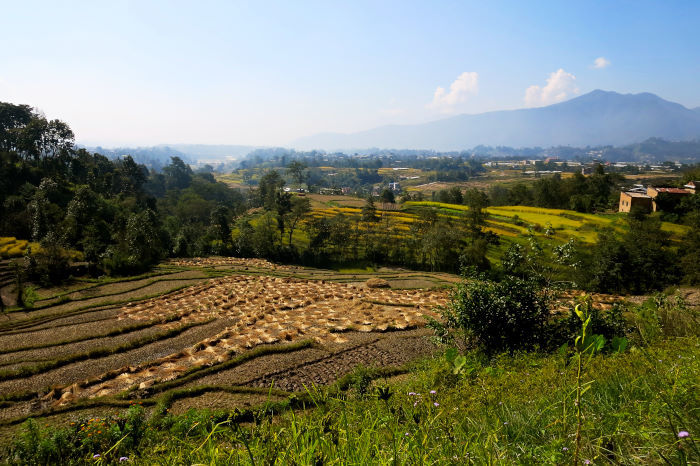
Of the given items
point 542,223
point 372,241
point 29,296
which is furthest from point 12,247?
point 542,223

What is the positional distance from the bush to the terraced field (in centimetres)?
261

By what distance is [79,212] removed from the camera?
1294 inches

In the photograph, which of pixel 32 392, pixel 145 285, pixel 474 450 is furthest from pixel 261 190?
pixel 474 450

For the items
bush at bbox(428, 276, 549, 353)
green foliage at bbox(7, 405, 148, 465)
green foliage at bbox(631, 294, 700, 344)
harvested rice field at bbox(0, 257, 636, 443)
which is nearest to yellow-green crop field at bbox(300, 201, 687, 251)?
harvested rice field at bbox(0, 257, 636, 443)

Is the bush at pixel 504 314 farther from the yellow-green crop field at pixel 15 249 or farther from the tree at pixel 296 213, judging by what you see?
the tree at pixel 296 213

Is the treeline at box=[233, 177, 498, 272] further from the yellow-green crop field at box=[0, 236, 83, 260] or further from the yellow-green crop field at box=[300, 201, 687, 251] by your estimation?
the yellow-green crop field at box=[0, 236, 83, 260]

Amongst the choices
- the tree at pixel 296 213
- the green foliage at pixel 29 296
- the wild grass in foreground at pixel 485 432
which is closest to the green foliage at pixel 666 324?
the wild grass in foreground at pixel 485 432

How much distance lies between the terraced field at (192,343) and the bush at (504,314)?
8.55ft

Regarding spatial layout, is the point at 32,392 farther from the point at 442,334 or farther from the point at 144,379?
the point at 442,334

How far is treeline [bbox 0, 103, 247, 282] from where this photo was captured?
81.8 ft

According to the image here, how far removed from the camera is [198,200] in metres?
72.7

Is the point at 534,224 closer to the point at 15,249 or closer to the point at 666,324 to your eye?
the point at 666,324

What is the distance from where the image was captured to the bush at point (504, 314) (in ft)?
27.0

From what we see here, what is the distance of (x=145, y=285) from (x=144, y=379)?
527 inches
